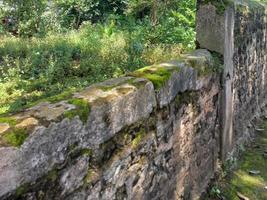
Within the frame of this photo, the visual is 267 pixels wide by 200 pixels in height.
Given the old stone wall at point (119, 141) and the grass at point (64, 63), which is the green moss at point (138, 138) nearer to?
the old stone wall at point (119, 141)

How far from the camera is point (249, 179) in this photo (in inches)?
216

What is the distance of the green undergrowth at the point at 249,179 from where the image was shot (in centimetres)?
504

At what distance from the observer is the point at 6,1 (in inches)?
424

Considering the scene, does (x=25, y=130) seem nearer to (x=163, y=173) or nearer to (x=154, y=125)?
(x=154, y=125)

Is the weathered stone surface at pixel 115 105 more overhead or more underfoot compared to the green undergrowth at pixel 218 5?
more underfoot

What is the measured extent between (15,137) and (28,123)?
0.49 feet

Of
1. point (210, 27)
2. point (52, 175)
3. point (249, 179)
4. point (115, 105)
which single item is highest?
point (210, 27)

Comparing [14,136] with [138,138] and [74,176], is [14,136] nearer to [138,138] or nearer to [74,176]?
[74,176]

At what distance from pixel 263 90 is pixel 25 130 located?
7.61 m

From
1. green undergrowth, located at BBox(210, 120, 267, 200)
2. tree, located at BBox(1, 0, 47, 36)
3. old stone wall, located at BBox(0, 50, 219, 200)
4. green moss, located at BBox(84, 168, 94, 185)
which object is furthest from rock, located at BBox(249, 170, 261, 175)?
tree, located at BBox(1, 0, 47, 36)

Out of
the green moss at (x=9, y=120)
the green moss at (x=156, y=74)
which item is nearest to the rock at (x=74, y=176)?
the green moss at (x=9, y=120)

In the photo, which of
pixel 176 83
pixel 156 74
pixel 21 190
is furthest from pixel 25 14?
pixel 21 190

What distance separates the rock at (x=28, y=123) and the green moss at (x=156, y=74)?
1300mm

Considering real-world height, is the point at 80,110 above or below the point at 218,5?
below
